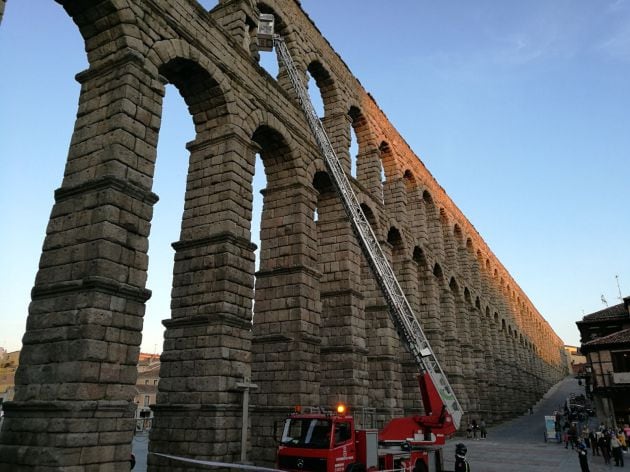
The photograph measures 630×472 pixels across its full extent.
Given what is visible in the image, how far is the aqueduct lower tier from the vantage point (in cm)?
941

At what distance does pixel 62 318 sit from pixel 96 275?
1093 mm

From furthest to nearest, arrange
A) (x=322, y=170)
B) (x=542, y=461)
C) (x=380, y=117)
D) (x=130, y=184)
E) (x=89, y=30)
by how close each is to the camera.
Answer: (x=380, y=117), (x=542, y=461), (x=322, y=170), (x=89, y=30), (x=130, y=184)

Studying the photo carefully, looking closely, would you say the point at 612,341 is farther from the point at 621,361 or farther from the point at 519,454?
the point at 519,454

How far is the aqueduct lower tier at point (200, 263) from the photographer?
9.41 metres

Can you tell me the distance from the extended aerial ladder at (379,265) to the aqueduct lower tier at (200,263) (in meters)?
0.63

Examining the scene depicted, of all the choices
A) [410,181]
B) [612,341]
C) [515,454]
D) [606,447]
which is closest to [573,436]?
[515,454]

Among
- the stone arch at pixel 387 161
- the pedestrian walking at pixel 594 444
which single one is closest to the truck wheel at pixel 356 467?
the pedestrian walking at pixel 594 444

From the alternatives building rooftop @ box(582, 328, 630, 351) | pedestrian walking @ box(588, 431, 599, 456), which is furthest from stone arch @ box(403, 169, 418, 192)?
pedestrian walking @ box(588, 431, 599, 456)

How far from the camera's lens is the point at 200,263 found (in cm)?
1376

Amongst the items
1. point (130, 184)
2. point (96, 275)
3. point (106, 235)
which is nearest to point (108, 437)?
point (96, 275)

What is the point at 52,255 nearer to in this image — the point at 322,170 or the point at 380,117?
the point at 322,170

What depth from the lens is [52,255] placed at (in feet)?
34.2

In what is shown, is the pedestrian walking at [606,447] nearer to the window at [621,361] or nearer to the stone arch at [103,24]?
the window at [621,361]

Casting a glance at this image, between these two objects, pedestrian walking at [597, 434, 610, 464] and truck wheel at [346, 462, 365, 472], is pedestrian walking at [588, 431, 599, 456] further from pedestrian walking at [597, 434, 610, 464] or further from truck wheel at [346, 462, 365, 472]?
truck wheel at [346, 462, 365, 472]
